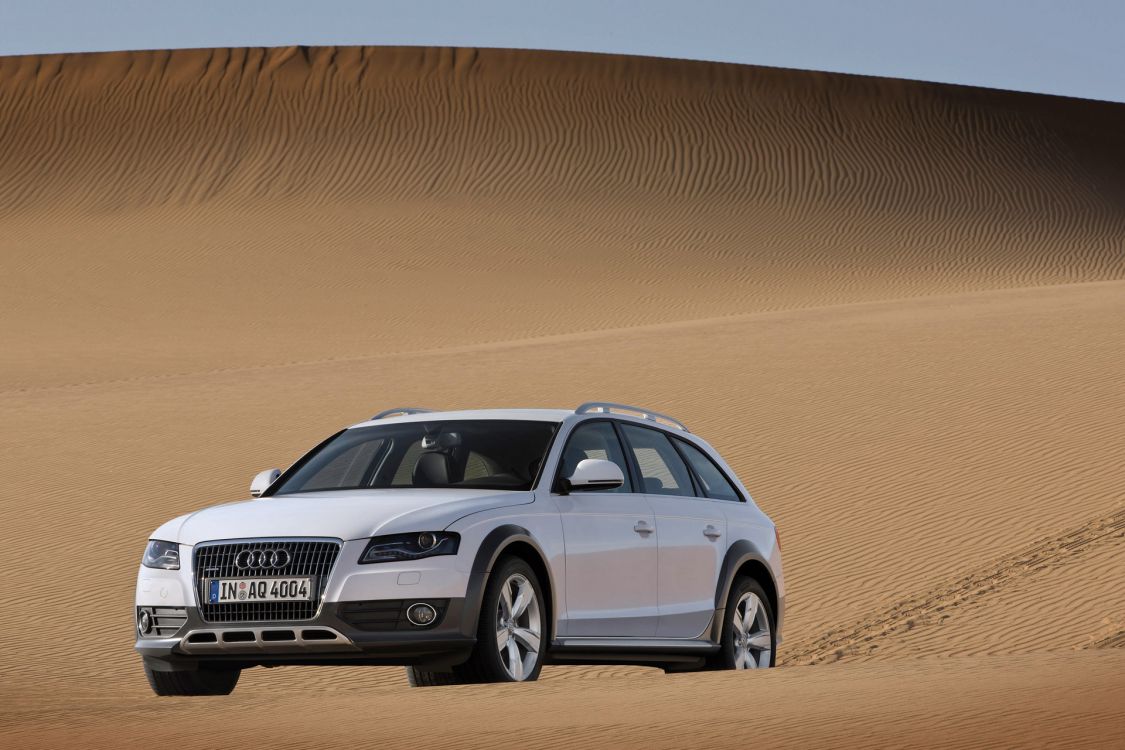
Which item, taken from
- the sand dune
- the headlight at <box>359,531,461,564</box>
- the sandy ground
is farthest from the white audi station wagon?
the sand dune

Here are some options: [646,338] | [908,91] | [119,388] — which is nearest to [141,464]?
[119,388]

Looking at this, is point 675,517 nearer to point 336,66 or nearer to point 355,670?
point 355,670

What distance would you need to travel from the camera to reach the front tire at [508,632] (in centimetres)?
744

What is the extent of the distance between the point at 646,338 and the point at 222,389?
7.83 meters

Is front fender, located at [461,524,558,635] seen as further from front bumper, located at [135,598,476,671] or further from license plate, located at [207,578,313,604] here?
license plate, located at [207,578,313,604]

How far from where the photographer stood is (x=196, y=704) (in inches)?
286

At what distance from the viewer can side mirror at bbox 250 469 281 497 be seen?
333 inches

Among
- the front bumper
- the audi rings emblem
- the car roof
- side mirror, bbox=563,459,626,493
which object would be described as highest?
the car roof

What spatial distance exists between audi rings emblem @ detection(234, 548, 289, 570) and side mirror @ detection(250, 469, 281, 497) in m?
A: 0.89

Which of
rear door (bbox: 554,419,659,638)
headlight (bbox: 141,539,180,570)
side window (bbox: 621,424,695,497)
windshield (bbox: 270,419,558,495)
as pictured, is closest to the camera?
headlight (bbox: 141,539,180,570)

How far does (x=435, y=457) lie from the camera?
851 centimetres

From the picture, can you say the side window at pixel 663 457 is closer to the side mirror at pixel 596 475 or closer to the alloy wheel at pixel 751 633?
the alloy wheel at pixel 751 633

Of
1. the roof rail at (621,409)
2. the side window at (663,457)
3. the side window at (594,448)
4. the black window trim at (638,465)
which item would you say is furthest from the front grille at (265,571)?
the side window at (663,457)

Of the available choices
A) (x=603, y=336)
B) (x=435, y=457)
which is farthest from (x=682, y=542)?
(x=603, y=336)
